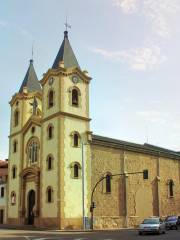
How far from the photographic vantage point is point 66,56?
47.2m

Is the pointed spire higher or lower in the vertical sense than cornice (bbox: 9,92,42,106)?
higher

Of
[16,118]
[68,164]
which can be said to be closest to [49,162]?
[68,164]

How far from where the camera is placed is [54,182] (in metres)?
41.4

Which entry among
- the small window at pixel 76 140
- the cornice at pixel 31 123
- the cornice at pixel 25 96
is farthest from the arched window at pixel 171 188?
the cornice at pixel 25 96

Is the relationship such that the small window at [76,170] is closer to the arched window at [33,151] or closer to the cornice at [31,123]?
the arched window at [33,151]

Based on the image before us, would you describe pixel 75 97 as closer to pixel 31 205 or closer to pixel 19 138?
pixel 19 138

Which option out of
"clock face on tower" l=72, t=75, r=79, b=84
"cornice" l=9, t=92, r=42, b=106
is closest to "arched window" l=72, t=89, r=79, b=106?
"clock face on tower" l=72, t=75, r=79, b=84

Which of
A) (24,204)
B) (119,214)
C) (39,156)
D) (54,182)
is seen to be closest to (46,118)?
(39,156)

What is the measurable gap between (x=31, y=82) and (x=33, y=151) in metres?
11.1

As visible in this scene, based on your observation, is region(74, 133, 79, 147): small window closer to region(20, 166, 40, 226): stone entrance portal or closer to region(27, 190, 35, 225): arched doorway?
region(20, 166, 40, 226): stone entrance portal

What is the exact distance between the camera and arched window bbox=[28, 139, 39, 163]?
4666 centimetres

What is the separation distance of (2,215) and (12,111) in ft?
46.5

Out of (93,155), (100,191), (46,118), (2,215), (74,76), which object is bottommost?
(2,215)

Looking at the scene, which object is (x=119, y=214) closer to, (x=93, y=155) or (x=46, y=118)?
(x=93, y=155)
